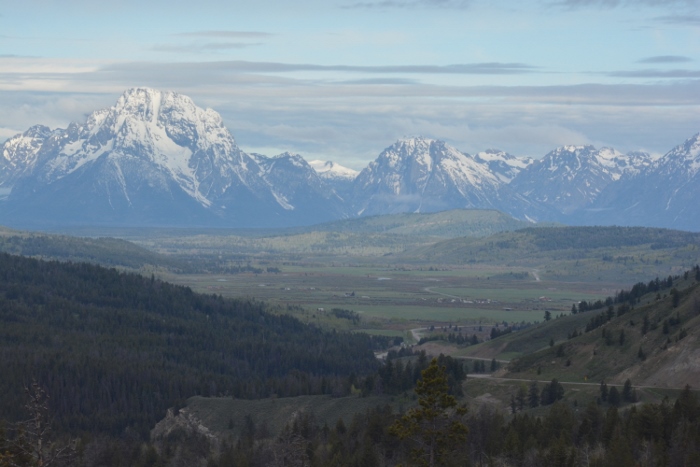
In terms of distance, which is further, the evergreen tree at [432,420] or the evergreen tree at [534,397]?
the evergreen tree at [534,397]

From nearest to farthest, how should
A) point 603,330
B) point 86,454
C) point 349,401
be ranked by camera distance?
point 86,454, point 349,401, point 603,330

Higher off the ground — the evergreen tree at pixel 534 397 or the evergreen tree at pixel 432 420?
the evergreen tree at pixel 432 420

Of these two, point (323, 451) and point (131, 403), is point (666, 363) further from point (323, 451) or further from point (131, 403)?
point (131, 403)

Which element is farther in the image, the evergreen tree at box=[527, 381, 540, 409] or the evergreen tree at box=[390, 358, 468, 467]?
the evergreen tree at box=[527, 381, 540, 409]

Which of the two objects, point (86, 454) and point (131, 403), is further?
point (131, 403)

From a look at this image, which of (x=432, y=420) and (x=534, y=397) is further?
(x=534, y=397)

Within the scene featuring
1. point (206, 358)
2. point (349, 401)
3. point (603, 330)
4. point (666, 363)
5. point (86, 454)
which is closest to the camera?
point (86, 454)

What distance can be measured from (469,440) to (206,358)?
90415mm

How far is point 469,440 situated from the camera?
380ft

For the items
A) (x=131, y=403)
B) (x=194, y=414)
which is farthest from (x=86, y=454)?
(x=131, y=403)

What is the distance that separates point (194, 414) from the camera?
15112cm

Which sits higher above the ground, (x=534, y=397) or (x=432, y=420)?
(x=432, y=420)

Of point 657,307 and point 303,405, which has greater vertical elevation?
point 657,307

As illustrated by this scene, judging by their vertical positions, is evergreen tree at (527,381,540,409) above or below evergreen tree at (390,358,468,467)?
below
